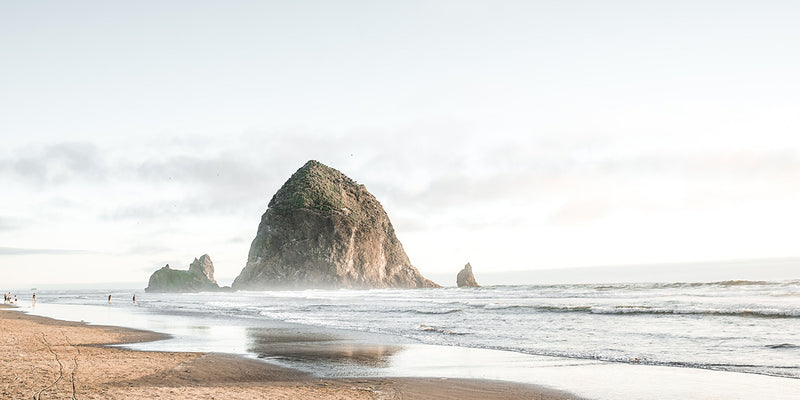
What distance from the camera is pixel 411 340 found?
2081cm

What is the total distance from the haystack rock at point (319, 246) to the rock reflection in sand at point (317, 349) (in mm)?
92777

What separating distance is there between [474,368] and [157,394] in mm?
7781

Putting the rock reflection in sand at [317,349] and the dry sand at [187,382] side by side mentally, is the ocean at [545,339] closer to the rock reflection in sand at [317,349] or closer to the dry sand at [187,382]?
the rock reflection in sand at [317,349]

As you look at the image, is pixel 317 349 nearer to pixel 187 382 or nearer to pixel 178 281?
pixel 187 382

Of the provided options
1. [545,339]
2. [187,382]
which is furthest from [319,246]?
[187,382]

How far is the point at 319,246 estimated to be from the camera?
118938 mm

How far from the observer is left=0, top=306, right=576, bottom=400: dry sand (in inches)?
380

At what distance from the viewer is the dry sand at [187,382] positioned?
965cm

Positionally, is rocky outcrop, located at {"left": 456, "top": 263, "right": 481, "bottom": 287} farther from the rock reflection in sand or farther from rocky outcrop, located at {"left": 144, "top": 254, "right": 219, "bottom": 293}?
the rock reflection in sand

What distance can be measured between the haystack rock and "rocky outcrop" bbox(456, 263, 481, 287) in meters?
10.6

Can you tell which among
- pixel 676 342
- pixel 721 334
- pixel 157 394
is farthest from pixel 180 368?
pixel 721 334

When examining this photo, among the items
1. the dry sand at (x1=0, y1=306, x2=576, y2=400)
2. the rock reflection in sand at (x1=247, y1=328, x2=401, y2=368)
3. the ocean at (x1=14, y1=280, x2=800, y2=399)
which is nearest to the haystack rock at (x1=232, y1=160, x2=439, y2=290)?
the ocean at (x1=14, y1=280, x2=800, y2=399)

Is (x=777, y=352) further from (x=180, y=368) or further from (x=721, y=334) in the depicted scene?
(x=180, y=368)

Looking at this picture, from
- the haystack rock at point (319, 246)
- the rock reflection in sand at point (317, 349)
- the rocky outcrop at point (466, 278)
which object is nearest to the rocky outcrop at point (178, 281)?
the haystack rock at point (319, 246)
